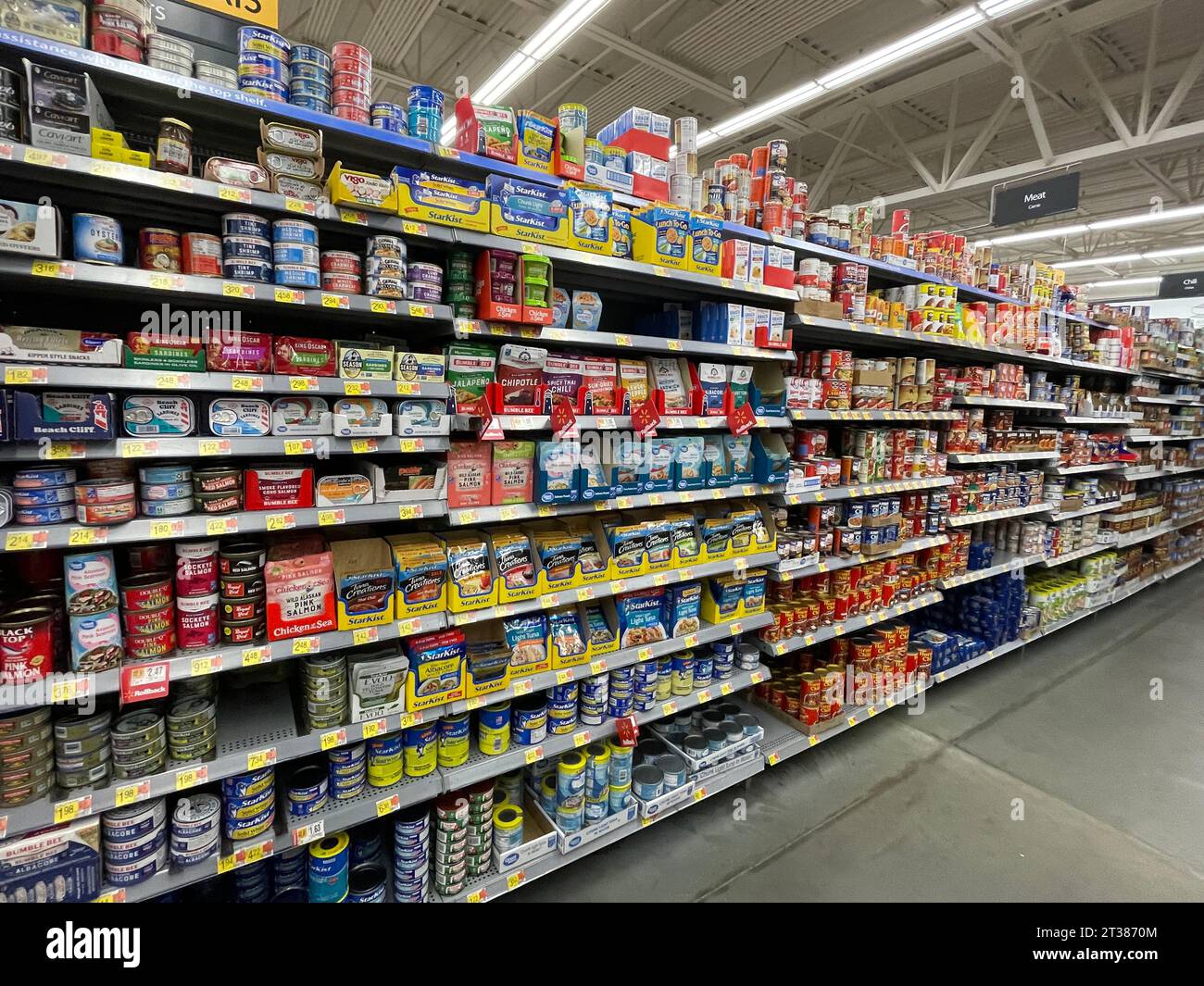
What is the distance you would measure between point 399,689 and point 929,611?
417 cm

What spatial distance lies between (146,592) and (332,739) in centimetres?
67

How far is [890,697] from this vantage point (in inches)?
133

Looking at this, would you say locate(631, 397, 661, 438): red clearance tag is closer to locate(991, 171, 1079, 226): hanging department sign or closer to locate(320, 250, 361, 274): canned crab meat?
locate(320, 250, 361, 274): canned crab meat

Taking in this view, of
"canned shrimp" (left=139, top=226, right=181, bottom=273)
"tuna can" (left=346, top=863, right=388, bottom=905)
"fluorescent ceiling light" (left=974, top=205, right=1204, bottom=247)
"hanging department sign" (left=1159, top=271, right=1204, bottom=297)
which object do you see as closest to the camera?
"canned shrimp" (left=139, top=226, right=181, bottom=273)

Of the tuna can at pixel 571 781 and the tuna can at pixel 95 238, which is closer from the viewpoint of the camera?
the tuna can at pixel 95 238

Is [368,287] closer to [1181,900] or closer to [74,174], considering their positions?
[74,174]

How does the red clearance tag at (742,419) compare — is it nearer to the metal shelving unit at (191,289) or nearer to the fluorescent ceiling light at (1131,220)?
the metal shelving unit at (191,289)

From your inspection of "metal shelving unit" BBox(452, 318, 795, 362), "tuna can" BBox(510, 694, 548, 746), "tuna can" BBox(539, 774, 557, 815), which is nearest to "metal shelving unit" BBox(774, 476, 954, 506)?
"metal shelving unit" BBox(452, 318, 795, 362)

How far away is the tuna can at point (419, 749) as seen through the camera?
193 cm

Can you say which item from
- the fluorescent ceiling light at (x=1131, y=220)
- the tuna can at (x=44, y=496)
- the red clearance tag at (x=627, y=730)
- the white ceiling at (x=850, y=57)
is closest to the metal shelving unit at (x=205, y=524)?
the tuna can at (x=44, y=496)

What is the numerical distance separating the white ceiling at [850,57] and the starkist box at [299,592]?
5.93m

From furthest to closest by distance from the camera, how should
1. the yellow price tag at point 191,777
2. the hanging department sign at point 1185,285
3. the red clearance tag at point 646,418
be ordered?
1. the hanging department sign at point 1185,285
2. the red clearance tag at point 646,418
3. the yellow price tag at point 191,777

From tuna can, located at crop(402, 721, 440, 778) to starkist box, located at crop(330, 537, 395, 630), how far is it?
0.44 meters

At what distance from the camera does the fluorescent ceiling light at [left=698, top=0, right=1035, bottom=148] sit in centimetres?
410
